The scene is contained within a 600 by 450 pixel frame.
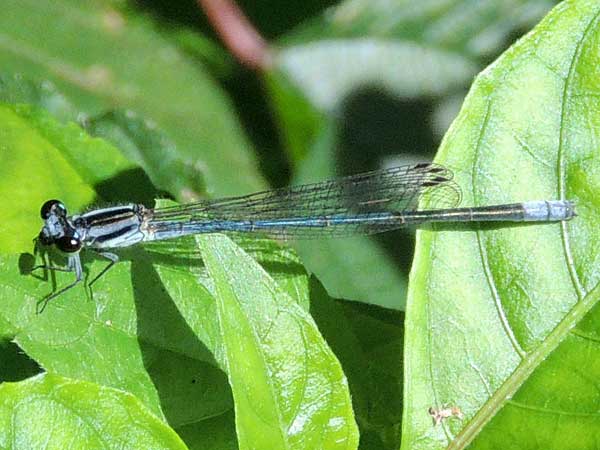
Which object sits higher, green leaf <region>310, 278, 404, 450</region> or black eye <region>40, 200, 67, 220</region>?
black eye <region>40, 200, 67, 220</region>

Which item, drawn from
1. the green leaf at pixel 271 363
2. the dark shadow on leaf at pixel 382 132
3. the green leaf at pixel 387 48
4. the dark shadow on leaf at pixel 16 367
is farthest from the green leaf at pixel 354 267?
the green leaf at pixel 271 363

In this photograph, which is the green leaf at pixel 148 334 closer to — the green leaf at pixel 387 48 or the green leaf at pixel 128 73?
the green leaf at pixel 128 73

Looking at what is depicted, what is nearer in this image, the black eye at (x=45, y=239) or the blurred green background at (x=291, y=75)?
the black eye at (x=45, y=239)

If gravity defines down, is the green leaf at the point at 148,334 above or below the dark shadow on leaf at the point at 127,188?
below

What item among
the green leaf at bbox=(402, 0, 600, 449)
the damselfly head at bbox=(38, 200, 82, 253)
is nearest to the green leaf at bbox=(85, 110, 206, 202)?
the damselfly head at bbox=(38, 200, 82, 253)

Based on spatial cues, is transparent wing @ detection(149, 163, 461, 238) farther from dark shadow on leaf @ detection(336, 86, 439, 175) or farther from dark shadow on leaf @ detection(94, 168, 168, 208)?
dark shadow on leaf @ detection(336, 86, 439, 175)

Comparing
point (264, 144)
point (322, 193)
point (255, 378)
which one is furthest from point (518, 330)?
point (264, 144)
